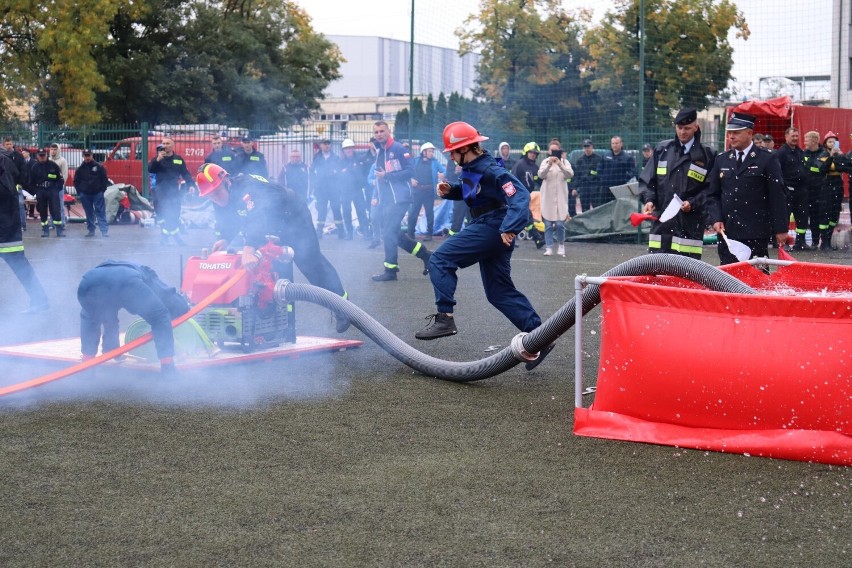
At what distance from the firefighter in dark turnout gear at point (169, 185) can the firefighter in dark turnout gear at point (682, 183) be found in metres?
11.2

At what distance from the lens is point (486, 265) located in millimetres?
7629

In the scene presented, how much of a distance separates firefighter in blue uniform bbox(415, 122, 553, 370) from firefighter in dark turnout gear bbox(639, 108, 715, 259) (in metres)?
1.98

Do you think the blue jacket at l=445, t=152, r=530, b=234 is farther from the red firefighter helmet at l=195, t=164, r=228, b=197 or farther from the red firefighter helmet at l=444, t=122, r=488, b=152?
the red firefighter helmet at l=195, t=164, r=228, b=197

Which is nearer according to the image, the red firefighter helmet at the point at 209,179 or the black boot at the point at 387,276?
the red firefighter helmet at the point at 209,179

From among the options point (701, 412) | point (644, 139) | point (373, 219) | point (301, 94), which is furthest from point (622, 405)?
point (301, 94)

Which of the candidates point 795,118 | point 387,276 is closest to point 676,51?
point 795,118

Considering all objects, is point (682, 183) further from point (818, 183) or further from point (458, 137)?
point (818, 183)

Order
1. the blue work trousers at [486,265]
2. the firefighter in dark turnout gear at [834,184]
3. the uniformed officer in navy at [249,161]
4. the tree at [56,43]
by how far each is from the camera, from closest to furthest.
A: the blue work trousers at [486,265], the firefighter in dark turnout gear at [834,184], the uniformed officer in navy at [249,161], the tree at [56,43]

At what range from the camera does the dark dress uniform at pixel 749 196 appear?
8703 millimetres

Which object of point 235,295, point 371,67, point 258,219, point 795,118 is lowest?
point 235,295

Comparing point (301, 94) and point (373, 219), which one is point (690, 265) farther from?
point (301, 94)

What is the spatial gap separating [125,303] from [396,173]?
731 cm

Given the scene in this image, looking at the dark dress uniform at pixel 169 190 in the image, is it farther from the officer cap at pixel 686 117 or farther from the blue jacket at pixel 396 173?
the officer cap at pixel 686 117

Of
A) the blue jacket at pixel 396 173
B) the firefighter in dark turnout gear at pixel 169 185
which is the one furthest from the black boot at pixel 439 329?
the firefighter in dark turnout gear at pixel 169 185
